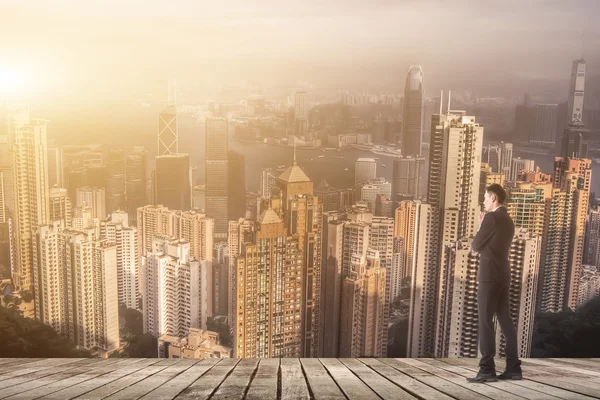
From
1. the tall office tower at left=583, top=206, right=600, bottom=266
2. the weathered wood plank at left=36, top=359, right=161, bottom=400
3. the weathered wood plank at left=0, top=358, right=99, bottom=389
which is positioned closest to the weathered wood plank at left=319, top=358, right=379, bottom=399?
the weathered wood plank at left=36, top=359, right=161, bottom=400

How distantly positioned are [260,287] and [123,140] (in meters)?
2.10

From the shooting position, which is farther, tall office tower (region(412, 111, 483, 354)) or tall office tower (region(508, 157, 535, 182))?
tall office tower (region(508, 157, 535, 182))

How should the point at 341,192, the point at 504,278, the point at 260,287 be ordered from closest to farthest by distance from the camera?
the point at 504,278
the point at 260,287
the point at 341,192

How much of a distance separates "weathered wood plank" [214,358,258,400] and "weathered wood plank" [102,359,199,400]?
204 millimetres

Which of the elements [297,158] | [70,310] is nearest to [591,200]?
[297,158]

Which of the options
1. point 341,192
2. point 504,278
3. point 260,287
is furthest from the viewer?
point 341,192

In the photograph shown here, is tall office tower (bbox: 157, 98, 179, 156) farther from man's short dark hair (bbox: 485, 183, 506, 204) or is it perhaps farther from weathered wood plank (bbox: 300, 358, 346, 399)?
man's short dark hair (bbox: 485, 183, 506, 204)

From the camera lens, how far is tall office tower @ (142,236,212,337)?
5.38 meters

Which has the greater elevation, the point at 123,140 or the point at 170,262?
the point at 123,140

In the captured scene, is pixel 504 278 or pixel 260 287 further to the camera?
pixel 260 287

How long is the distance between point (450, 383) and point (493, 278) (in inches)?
14.6

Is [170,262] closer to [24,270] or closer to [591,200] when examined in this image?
[24,270]

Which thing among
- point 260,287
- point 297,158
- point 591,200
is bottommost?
point 260,287

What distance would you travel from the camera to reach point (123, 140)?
565cm
